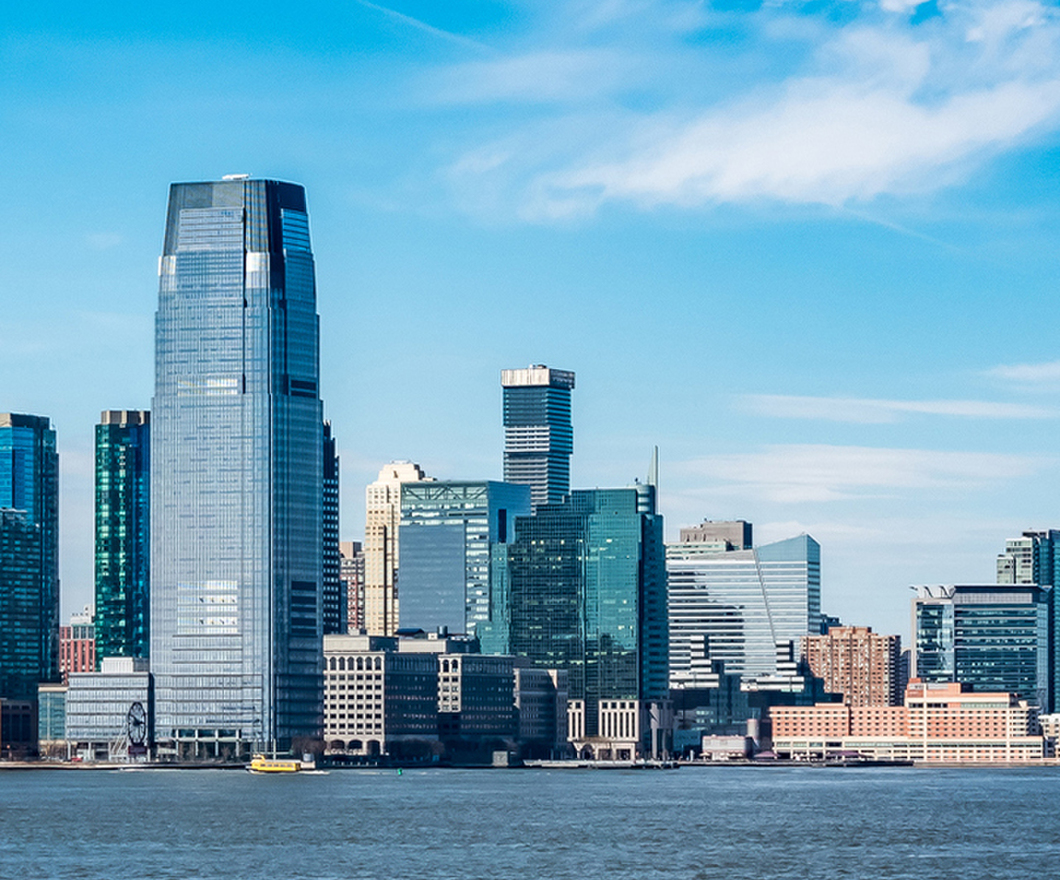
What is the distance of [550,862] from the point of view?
474 ft

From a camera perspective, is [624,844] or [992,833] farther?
[992,833]

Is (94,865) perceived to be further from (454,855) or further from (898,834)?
(898,834)

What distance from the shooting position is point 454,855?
15000 cm

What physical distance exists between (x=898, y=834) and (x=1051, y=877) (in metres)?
37.3

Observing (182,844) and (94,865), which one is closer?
(94,865)

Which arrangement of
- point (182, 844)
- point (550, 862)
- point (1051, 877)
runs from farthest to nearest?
point (182, 844)
point (550, 862)
point (1051, 877)

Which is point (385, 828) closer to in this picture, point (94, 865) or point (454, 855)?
point (454, 855)

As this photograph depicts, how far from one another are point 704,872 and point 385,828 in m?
44.8

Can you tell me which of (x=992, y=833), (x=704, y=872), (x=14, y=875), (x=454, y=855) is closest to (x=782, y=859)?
(x=704, y=872)

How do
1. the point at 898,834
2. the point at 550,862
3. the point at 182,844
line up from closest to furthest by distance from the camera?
1. the point at 550,862
2. the point at 182,844
3. the point at 898,834

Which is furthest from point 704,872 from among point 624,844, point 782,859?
point 624,844

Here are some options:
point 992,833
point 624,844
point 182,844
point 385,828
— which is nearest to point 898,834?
point 992,833

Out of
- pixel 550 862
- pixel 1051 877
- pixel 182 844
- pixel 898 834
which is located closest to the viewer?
pixel 1051 877

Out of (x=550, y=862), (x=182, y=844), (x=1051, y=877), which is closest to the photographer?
(x=1051, y=877)
